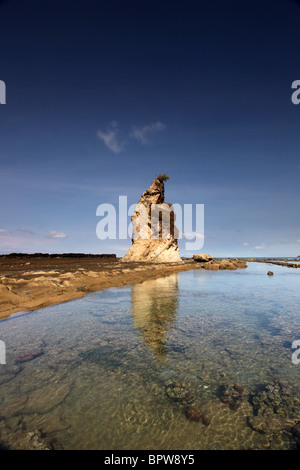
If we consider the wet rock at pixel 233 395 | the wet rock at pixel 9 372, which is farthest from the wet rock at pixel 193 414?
the wet rock at pixel 9 372

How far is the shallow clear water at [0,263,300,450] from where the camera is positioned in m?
3.27

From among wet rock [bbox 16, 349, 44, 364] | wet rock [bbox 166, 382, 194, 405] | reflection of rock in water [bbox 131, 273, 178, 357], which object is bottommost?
reflection of rock in water [bbox 131, 273, 178, 357]


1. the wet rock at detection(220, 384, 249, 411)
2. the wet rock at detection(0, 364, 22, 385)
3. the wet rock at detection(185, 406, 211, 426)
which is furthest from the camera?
the wet rock at detection(0, 364, 22, 385)

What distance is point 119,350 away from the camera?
6.12 meters

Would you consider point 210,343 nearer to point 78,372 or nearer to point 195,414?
point 195,414

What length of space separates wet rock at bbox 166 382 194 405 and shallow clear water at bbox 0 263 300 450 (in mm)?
58

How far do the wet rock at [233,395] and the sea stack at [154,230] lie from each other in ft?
153

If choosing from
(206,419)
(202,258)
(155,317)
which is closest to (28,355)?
(206,419)

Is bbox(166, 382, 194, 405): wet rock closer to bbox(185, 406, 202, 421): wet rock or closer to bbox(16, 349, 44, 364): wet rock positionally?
bbox(185, 406, 202, 421): wet rock

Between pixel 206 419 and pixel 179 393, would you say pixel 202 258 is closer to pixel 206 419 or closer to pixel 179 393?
pixel 179 393

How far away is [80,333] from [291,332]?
7800 mm

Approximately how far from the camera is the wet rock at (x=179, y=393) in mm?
4008

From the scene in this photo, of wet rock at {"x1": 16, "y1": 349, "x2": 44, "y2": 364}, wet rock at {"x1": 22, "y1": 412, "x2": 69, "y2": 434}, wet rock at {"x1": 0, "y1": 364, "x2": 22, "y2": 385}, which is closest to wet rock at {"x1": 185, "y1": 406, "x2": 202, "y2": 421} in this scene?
wet rock at {"x1": 22, "y1": 412, "x2": 69, "y2": 434}

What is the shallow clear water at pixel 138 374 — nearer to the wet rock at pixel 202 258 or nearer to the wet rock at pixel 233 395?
the wet rock at pixel 233 395
